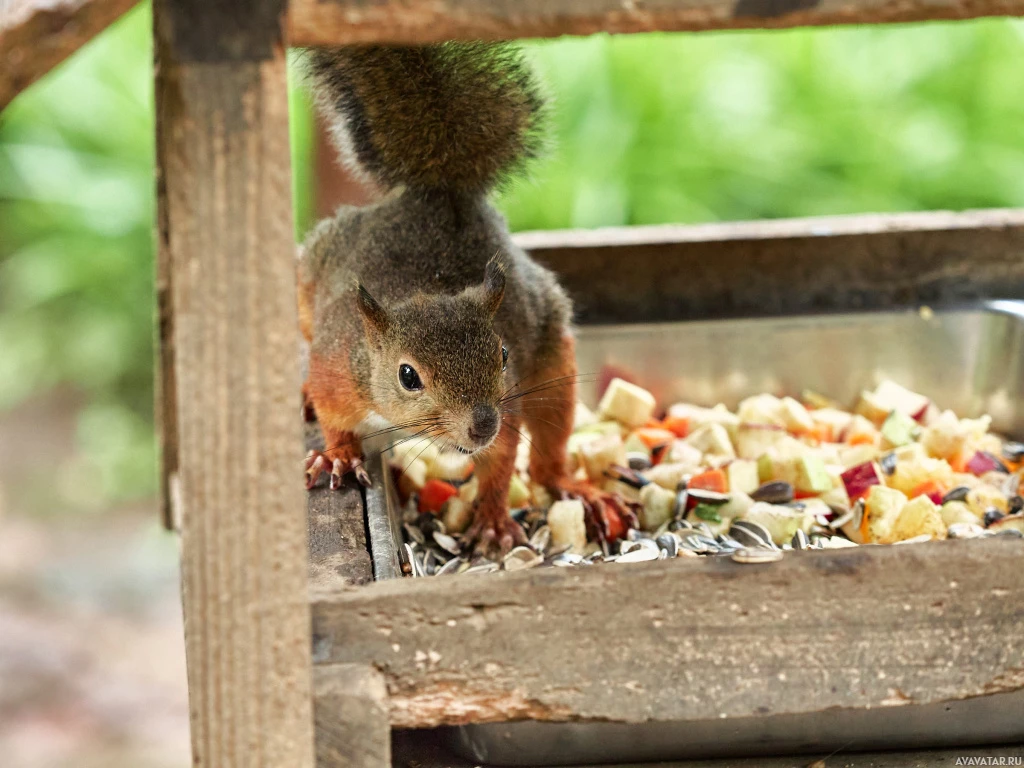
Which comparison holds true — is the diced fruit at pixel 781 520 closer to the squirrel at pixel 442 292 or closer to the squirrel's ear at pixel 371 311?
the squirrel at pixel 442 292

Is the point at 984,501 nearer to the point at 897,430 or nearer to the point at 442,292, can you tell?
the point at 897,430

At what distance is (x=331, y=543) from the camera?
1623 millimetres

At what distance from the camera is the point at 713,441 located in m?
2.33

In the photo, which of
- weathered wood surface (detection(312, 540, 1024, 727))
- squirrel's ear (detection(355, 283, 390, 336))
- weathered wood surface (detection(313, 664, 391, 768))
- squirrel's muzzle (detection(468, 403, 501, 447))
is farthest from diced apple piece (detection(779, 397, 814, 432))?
weathered wood surface (detection(313, 664, 391, 768))

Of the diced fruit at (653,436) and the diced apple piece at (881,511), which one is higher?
the diced fruit at (653,436)

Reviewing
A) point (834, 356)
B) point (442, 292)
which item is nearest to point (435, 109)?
point (442, 292)

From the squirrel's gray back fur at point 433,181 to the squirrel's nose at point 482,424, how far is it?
11 centimetres

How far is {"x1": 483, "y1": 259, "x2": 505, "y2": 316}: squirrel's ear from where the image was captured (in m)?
2.00

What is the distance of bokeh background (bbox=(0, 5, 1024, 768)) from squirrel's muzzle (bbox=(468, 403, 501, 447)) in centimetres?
219

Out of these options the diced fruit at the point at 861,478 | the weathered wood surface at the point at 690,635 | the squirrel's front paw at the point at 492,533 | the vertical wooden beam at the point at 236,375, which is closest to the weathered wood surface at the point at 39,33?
the vertical wooden beam at the point at 236,375

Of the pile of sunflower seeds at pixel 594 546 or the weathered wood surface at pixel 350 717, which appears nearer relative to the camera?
the weathered wood surface at pixel 350 717

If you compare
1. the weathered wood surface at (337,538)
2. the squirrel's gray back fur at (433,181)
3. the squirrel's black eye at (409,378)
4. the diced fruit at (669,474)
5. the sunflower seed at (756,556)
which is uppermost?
the squirrel's gray back fur at (433,181)

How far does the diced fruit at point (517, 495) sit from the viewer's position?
233cm

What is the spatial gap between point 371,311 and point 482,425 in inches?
11.1
